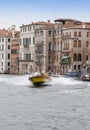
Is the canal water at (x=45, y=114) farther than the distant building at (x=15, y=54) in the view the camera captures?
No

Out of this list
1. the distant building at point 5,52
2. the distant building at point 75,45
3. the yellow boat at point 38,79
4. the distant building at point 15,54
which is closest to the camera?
the yellow boat at point 38,79

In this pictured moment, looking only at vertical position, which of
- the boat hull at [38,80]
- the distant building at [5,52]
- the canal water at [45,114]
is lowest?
the distant building at [5,52]

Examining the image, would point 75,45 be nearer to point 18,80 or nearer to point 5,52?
point 18,80

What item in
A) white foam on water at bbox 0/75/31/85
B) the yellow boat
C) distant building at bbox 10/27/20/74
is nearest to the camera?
the yellow boat

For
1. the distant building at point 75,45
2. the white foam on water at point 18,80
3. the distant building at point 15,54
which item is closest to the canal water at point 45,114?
the white foam on water at point 18,80

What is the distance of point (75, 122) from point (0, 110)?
171 inches

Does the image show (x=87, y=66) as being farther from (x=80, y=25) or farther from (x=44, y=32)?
(x=44, y=32)

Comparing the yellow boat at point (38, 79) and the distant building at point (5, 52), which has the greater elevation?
the yellow boat at point (38, 79)

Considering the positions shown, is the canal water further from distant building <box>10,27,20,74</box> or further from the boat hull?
distant building <box>10,27,20,74</box>

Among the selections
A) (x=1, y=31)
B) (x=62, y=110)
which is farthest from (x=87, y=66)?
(x=62, y=110)

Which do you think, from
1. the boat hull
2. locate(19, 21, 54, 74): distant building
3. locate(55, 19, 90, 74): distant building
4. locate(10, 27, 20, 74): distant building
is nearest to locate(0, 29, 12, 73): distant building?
locate(10, 27, 20, 74): distant building

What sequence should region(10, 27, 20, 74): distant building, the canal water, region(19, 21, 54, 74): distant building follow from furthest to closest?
region(10, 27, 20, 74): distant building
region(19, 21, 54, 74): distant building
the canal water

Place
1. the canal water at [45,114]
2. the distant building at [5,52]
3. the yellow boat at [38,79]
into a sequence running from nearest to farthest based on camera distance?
the canal water at [45,114], the yellow boat at [38,79], the distant building at [5,52]

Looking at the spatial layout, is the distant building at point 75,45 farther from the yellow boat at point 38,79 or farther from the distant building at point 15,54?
the yellow boat at point 38,79
